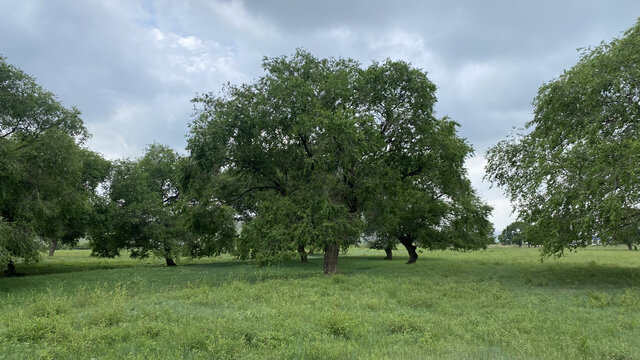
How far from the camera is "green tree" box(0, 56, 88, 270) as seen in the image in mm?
20047

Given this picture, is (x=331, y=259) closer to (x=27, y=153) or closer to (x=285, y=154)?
(x=285, y=154)

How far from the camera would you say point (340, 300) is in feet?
42.7

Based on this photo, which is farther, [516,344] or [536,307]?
[536,307]

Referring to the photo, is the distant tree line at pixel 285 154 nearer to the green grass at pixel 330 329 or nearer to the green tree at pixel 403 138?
the green tree at pixel 403 138

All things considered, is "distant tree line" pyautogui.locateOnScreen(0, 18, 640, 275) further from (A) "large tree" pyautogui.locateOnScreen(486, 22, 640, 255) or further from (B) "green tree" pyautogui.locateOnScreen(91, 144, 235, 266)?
(B) "green tree" pyautogui.locateOnScreen(91, 144, 235, 266)

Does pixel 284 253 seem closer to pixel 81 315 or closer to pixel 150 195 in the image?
pixel 81 315

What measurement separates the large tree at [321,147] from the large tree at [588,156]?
18.4ft

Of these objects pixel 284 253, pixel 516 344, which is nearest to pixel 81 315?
pixel 516 344

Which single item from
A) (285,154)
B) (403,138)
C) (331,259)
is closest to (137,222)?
(285,154)

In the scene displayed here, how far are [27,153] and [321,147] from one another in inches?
679

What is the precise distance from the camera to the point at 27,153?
21.2m

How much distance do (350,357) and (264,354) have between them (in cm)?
162

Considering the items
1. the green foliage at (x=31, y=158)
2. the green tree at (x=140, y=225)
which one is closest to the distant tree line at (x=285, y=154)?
the green foliage at (x=31, y=158)

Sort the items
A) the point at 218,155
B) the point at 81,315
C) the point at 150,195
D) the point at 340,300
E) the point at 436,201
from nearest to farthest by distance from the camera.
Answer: the point at 81,315 → the point at 340,300 → the point at 218,155 → the point at 436,201 → the point at 150,195
